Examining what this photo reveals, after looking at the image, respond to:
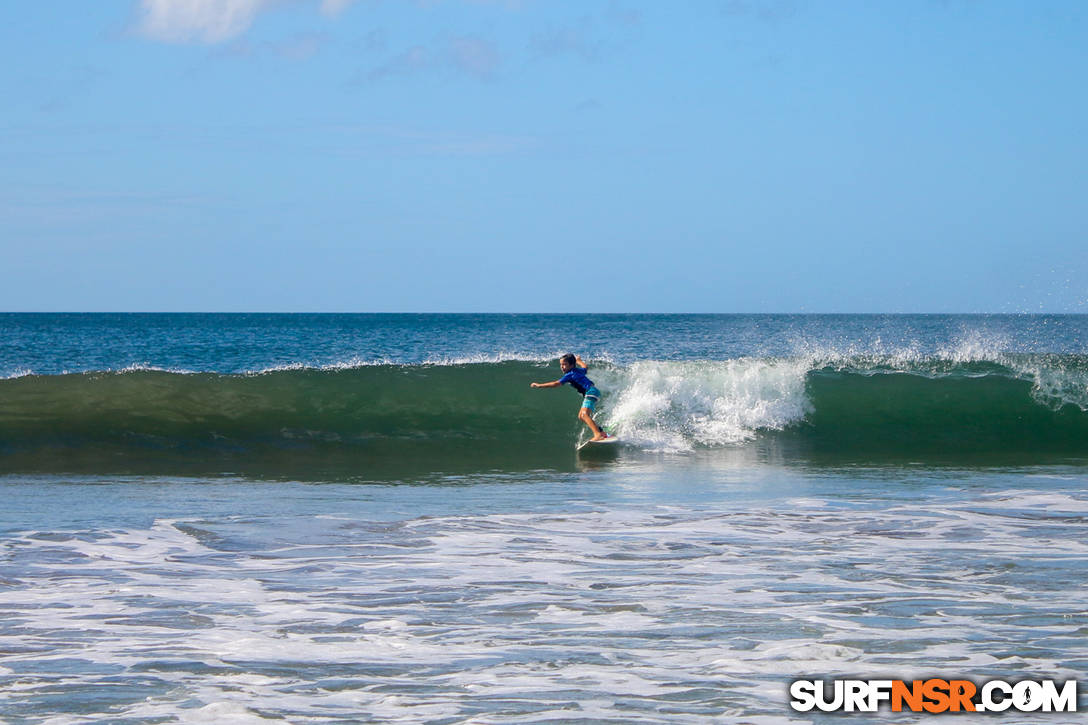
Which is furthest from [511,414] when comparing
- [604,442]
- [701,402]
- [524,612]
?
[524,612]

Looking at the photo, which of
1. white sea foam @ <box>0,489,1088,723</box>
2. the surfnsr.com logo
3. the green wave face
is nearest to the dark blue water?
the green wave face

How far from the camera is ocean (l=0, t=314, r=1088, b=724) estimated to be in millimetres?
4863

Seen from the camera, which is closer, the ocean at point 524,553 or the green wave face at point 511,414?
the ocean at point 524,553

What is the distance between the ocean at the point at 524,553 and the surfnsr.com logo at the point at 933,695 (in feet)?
0.31

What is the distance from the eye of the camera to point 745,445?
51.9ft

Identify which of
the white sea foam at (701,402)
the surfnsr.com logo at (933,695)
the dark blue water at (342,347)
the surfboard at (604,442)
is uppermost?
Answer: the dark blue water at (342,347)

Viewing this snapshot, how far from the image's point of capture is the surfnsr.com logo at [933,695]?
14.9 feet

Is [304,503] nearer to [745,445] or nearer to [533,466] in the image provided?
[533,466]

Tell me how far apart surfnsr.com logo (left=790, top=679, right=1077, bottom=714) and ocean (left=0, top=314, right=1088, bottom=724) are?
0.09 m

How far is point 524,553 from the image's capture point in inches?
300

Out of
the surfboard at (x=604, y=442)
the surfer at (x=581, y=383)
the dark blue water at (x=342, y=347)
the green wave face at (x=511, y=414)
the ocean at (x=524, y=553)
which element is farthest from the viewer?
the dark blue water at (x=342, y=347)

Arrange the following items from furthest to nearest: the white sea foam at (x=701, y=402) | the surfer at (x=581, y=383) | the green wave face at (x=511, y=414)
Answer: the white sea foam at (x=701, y=402)
the surfer at (x=581, y=383)
the green wave face at (x=511, y=414)

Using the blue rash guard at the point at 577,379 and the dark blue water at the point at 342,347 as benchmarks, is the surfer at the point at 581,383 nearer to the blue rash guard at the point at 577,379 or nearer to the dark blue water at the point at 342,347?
the blue rash guard at the point at 577,379

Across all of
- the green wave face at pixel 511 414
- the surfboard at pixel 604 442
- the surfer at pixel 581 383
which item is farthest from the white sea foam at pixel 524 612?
the surfboard at pixel 604 442
